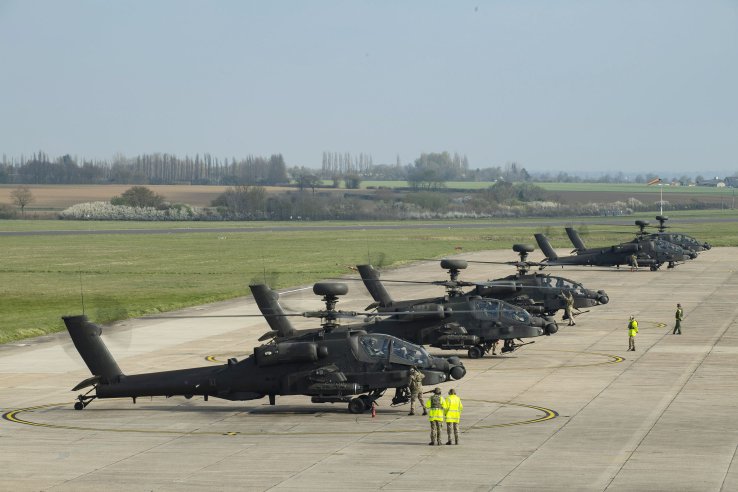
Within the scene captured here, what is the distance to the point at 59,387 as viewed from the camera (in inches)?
1645

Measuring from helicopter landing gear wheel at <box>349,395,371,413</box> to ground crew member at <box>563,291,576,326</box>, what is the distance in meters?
23.7

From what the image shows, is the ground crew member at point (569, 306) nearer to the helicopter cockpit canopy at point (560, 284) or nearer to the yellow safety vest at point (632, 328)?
the helicopter cockpit canopy at point (560, 284)

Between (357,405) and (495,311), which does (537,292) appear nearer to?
(495,311)

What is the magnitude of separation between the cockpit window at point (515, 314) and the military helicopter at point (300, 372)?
35.5 ft

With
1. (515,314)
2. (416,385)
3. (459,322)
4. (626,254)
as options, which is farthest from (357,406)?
(626,254)

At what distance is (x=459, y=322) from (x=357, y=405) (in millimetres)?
11120

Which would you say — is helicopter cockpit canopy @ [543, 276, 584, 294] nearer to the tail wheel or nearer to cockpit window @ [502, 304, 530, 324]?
cockpit window @ [502, 304, 530, 324]

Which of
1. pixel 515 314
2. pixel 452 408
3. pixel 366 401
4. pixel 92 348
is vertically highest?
pixel 92 348

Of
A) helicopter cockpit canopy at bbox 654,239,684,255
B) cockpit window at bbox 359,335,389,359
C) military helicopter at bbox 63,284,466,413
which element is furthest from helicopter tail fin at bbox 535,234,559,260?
cockpit window at bbox 359,335,389,359

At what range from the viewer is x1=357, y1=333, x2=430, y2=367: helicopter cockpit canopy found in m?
35.9

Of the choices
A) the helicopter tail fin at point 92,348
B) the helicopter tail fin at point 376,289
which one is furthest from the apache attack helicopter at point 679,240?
the helicopter tail fin at point 92,348

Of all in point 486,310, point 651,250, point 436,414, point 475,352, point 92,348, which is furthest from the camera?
point 651,250

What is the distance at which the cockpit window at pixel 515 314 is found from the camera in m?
47.1

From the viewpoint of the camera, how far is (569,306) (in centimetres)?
5797
